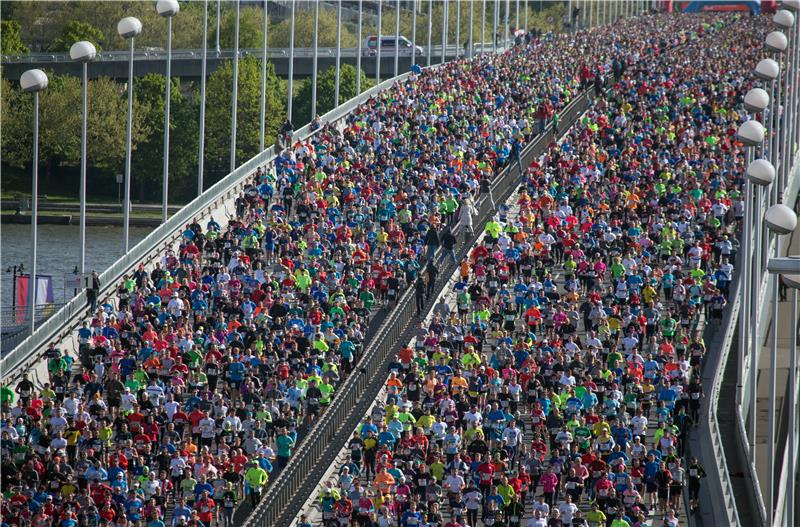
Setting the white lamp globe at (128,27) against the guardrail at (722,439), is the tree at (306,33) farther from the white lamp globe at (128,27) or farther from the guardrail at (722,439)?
the guardrail at (722,439)

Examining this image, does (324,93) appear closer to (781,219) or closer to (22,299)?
(22,299)

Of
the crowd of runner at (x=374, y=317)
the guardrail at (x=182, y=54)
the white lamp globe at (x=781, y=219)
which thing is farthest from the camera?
the guardrail at (x=182, y=54)

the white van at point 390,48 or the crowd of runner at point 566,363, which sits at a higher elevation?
the crowd of runner at point 566,363

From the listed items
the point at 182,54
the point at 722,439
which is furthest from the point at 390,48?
the point at 722,439

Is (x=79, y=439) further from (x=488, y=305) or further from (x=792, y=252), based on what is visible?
(x=792, y=252)

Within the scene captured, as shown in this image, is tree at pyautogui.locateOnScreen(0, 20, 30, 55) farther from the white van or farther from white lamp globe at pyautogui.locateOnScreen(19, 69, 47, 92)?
white lamp globe at pyautogui.locateOnScreen(19, 69, 47, 92)

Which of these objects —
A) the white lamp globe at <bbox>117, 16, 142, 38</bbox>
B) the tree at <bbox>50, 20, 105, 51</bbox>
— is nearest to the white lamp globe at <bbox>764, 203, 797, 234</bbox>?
the white lamp globe at <bbox>117, 16, 142, 38</bbox>

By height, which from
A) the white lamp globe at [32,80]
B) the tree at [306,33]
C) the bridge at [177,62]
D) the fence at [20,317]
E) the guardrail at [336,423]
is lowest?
the tree at [306,33]

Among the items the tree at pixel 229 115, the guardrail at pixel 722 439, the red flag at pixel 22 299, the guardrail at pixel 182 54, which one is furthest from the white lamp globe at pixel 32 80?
the guardrail at pixel 182 54
